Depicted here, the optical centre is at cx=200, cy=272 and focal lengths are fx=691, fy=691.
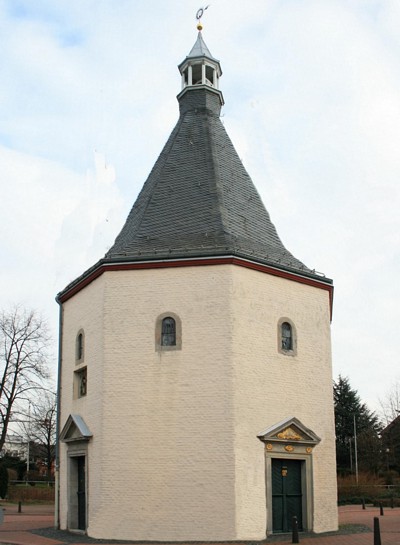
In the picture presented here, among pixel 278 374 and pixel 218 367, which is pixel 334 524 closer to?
pixel 278 374

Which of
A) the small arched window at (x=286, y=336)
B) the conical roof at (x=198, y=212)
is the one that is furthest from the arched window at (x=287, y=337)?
the conical roof at (x=198, y=212)

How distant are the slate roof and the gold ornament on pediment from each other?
454 cm

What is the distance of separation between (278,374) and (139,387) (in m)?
3.80

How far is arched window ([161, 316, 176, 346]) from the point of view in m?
18.5

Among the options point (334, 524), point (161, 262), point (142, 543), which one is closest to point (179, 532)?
point (142, 543)

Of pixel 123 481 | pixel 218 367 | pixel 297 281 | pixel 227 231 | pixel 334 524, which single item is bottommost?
pixel 334 524

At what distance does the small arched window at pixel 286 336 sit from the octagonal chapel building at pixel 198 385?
34 mm

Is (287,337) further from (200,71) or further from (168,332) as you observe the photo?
(200,71)

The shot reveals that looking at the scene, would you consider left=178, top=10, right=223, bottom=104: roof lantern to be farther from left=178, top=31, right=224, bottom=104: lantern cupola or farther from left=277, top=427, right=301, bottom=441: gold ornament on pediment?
left=277, top=427, right=301, bottom=441: gold ornament on pediment

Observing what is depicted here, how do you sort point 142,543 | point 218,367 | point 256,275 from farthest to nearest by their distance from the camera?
point 256,275 < point 218,367 < point 142,543

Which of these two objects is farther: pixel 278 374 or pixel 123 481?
pixel 278 374

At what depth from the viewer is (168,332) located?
18531 mm

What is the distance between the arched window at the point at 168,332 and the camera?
60.5 ft

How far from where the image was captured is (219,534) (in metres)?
16.8
